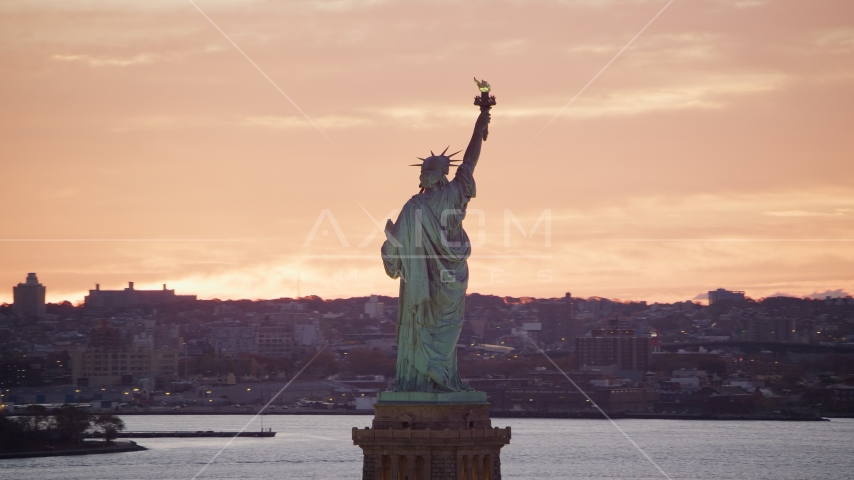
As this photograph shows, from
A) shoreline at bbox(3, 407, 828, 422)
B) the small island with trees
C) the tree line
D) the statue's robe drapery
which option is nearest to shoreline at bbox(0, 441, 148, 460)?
the small island with trees

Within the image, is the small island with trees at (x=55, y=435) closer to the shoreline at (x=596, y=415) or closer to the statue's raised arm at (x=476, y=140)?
the shoreline at (x=596, y=415)

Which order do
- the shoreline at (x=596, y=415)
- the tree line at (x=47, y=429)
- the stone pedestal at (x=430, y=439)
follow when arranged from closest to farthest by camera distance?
the stone pedestal at (x=430, y=439) → the tree line at (x=47, y=429) → the shoreline at (x=596, y=415)

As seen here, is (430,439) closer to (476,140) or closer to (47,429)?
(476,140)

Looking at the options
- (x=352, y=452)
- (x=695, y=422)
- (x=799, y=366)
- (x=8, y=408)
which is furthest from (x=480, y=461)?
(x=799, y=366)

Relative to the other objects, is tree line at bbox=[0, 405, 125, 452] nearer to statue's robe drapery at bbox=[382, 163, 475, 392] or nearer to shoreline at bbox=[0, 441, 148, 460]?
shoreline at bbox=[0, 441, 148, 460]

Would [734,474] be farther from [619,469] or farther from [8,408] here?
[8,408]

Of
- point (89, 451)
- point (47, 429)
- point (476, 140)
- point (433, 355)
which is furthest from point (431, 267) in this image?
point (47, 429)

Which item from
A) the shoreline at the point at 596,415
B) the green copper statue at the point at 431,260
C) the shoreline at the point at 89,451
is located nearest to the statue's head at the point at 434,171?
the green copper statue at the point at 431,260
